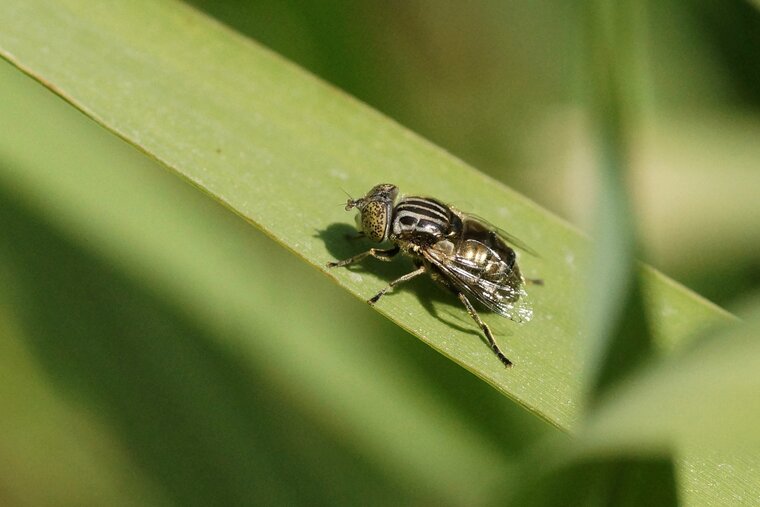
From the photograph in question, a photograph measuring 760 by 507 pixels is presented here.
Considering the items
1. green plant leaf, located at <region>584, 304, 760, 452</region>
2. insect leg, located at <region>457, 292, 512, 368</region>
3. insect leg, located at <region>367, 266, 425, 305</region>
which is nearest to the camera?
green plant leaf, located at <region>584, 304, 760, 452</region>

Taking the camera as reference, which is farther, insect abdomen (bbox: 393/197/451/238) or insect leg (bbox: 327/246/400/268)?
insect abdomen (bbox: 393/197/451/238)

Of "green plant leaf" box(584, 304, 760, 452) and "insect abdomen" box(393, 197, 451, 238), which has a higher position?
"insect abdomen" box(393, 197, 451, 238)

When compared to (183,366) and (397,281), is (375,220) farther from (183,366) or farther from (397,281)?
(183,366)

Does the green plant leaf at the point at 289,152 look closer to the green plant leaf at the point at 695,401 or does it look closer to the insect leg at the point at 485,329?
the insect leg at the point at 485,329

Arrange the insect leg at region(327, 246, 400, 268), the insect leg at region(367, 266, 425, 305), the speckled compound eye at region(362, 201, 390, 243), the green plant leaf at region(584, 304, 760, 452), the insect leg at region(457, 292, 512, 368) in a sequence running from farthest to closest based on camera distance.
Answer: the speckled compound eye at region(362, 201, 390, 243) < the insect leg at region(327, 246, 400, 268) < the insect leg at region(367, 266, 425, 305) < the insect leg at region(457, 292, 512, 368) < the green plant leaf at region(584, 304, 760, 452)

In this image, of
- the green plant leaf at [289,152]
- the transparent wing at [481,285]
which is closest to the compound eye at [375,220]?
the green plant leaf at [289,152]

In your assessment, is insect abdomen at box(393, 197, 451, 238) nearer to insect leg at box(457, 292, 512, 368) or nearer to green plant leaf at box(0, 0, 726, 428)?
green plant leaf at box(0, 0, 726, 428)

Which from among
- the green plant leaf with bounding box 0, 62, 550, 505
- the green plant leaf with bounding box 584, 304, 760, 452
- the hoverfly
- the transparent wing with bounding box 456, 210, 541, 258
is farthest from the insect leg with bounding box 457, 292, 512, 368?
the green plant leaf with bounding box 584, 304, 760, 452

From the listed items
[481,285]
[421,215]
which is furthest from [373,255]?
[481,285]
